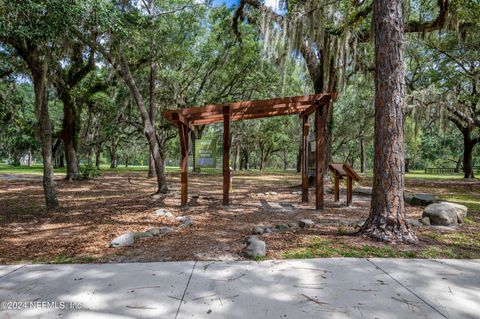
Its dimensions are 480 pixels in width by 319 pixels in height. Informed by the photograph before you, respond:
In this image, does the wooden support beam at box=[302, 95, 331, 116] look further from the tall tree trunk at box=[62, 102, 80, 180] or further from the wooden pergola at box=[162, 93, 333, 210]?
the tall tree trunk at box=[62, 102, 80, 180]

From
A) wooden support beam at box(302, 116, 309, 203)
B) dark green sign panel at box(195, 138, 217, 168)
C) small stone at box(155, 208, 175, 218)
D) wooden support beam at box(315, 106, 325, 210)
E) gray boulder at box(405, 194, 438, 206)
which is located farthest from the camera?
dark green sign panel at box(195, 138, 217, 168)

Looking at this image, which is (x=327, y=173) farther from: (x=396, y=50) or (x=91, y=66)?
(x=91, y=66)

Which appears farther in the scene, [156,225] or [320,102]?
[320,102]

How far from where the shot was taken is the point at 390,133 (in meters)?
3.91

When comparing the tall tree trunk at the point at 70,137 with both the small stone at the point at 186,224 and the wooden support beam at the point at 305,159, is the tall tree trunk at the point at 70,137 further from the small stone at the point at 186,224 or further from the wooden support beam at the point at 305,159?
the wooden support beam at the point at 305,159

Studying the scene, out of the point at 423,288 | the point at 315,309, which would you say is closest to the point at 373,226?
the point at 423,288

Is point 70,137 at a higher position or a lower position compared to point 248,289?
higher

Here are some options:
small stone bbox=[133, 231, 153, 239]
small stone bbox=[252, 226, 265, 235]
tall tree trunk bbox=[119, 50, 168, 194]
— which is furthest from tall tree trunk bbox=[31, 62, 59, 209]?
small stone bbox=[252, 226, 265, 235]

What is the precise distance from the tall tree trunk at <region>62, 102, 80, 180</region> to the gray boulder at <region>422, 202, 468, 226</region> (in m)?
14.5

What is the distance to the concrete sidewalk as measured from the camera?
7.09 ft

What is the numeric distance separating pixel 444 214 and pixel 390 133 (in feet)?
7.29

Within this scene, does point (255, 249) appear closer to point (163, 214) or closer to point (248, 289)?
point (248, 289)

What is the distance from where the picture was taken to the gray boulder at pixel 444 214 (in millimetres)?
4949

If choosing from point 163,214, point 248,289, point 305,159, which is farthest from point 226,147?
point 248,289
